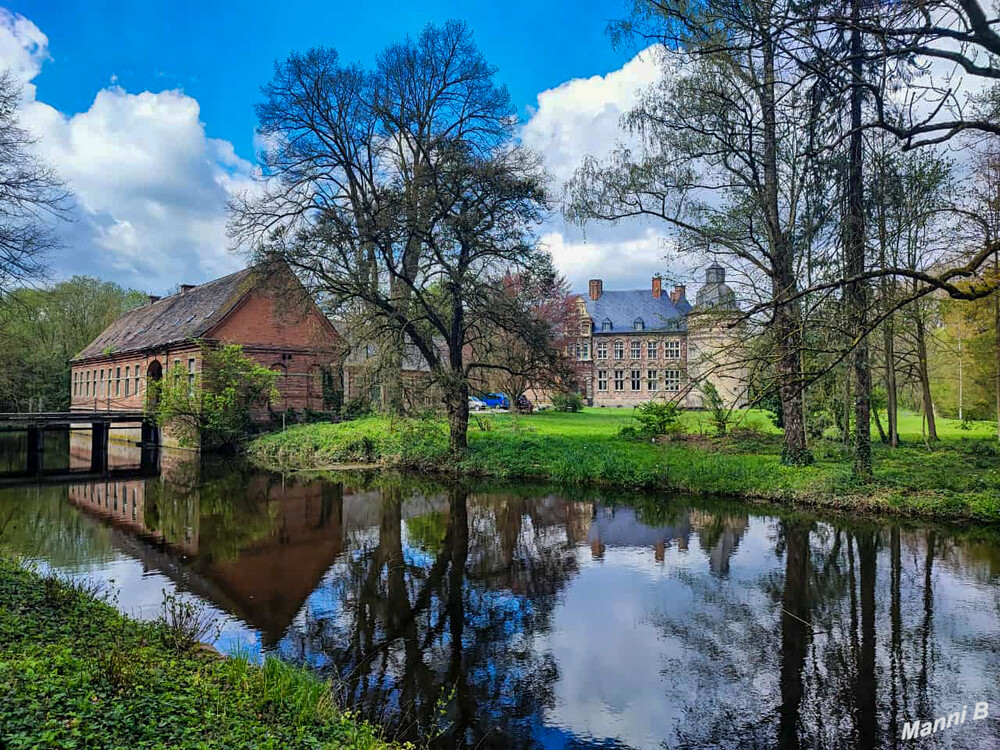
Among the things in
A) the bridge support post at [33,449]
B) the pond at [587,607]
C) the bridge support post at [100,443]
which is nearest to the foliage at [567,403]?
the pond at [587,607]

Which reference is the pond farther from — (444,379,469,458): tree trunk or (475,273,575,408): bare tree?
(475,273,575,408): bare tree

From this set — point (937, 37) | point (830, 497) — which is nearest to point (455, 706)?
point (937, 37)

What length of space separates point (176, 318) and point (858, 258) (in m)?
33.9

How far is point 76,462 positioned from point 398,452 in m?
14.0

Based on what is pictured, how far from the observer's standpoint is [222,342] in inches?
1089

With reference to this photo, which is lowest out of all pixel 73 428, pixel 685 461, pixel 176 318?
pixel 685 461

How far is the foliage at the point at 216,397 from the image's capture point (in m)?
25.1

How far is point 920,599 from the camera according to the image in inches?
313

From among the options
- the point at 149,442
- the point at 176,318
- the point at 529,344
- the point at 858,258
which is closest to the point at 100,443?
the point at 149,442

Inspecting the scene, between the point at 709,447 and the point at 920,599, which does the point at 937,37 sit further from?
the point at 709,447

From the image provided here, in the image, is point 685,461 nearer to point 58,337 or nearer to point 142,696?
point 142,696

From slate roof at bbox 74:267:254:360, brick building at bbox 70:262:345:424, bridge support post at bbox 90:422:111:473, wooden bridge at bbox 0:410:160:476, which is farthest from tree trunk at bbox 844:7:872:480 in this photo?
bridge support post at bbox 90:422:111:473

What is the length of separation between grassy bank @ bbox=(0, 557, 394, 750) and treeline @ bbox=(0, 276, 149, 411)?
3288cm

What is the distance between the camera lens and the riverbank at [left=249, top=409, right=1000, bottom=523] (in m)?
12.8
